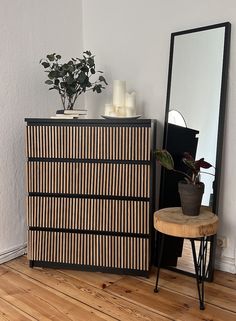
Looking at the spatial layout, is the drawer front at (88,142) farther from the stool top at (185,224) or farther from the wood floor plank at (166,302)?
the wood floor plank at (166,302)

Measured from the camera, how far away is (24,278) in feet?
7.49

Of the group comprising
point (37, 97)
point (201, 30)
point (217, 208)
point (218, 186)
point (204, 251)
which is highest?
point (201, 30)

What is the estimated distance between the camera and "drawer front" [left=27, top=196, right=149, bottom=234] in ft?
7.22

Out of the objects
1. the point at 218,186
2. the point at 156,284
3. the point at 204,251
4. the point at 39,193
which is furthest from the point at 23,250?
the point at 218,186

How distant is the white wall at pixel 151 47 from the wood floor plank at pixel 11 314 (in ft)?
4.30

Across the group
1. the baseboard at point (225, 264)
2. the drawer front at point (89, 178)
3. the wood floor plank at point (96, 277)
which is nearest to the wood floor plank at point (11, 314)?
the wood floor plank at point (96, 277)

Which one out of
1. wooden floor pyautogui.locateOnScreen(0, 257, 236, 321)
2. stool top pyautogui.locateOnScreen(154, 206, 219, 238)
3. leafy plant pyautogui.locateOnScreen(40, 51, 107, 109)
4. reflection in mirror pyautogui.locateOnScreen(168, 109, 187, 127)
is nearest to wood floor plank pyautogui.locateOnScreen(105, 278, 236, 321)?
wooden floor pyautogui.locateOnScreen(0, 257, 236, 321)

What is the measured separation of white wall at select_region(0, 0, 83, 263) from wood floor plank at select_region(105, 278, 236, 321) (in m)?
0.93

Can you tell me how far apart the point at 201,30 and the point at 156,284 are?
164 cm

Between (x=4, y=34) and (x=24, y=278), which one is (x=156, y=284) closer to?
(x=24, y=278)

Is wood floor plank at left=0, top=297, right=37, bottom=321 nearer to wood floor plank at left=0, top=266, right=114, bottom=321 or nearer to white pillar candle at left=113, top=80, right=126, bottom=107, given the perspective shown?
wood floor plank at left=0, top=266, right=114, bottom=321

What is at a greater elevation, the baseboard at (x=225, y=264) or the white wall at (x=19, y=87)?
the white wall at (x=19, y=87)

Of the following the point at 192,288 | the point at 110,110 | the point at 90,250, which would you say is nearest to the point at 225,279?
the point at 192,288

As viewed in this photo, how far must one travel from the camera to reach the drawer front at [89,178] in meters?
2.18
